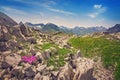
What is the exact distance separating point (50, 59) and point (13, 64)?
11.1 m

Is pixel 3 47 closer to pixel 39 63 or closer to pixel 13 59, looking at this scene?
pixel 13 59

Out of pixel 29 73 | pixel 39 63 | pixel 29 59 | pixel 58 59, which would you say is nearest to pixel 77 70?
pixel 58 59

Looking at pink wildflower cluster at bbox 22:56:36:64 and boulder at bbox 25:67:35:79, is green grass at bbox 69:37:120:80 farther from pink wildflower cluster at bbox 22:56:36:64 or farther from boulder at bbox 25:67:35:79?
boulder at bbox 25:67:35:79

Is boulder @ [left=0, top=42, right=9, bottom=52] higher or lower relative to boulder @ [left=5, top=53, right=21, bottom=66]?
higher

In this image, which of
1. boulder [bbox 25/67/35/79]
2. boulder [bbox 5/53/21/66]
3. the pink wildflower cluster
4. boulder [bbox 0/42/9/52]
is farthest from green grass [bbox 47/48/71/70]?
boulder [bbox 0/42/9/52]

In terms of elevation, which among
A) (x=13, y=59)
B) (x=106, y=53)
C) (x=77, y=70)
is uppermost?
(x=13, y=59)

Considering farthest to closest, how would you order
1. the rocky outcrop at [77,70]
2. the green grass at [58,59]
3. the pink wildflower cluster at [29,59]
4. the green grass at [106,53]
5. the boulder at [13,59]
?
the green grass at [106,53] < the green grass at [58,59] < the pink wildflower cluster at [29,59] < the boulder at [13,59] < the rocky outcrop at [77,70]

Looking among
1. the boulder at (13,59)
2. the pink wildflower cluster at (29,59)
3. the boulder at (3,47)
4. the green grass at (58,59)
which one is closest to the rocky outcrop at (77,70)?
the green grass at (58,59)

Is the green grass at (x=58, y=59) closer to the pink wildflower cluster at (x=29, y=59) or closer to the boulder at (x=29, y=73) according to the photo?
the pink wildflower cluster at (x=29, y=59)

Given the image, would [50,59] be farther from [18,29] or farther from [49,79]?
[18,29]

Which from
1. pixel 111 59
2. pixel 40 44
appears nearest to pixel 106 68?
pixel 111 59

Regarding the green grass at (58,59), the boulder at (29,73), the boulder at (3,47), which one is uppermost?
the boulder at (3,47)

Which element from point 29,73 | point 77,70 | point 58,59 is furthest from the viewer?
point 58,59

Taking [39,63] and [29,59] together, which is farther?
[39,63]
